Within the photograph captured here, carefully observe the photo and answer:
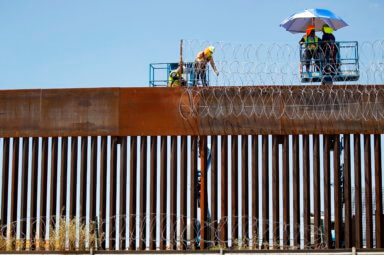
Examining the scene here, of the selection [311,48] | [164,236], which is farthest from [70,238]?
[311,48]

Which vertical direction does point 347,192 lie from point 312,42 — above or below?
below

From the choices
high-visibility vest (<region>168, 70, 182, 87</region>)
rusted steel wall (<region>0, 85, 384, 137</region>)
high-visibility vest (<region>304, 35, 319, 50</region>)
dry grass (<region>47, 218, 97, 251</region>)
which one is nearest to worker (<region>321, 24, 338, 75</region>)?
high-visibility vest (<region>304, 35, 319, 50</region>)

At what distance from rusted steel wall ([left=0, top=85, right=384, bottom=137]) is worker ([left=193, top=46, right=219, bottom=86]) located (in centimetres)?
61

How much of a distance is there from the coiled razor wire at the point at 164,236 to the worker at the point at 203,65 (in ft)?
12.4

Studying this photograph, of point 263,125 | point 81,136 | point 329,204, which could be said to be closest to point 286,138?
point 263,125

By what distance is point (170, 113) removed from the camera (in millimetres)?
21438

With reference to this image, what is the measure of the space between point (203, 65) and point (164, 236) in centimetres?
460

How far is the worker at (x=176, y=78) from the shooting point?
72.4 feet

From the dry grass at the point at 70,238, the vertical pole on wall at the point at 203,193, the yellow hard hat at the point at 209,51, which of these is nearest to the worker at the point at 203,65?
the yellow hard hat at the point at 209,51

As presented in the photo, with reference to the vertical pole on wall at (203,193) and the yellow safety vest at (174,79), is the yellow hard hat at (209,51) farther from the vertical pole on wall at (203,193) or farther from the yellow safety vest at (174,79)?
the vertical pole on wall at (203,193)

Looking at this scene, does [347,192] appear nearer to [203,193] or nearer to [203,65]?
[203,193]

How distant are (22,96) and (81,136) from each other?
1.97 metres

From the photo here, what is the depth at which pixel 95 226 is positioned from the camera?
20984mm

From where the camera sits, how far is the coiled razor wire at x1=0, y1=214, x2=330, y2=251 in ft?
67.2
